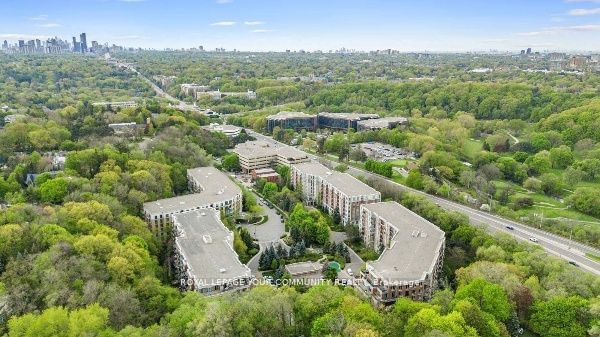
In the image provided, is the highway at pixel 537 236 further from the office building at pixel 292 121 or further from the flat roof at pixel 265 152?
the office building at pixel 292 121

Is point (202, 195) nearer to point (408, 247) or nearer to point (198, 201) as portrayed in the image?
point (198, 201)

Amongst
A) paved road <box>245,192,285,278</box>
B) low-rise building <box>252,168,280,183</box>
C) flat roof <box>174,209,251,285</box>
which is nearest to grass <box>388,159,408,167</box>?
low-rise building <box>252,168,280,183</box>

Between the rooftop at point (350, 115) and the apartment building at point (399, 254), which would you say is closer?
the apartment building at point (399, 254)

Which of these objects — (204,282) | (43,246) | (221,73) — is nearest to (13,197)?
(43,246)

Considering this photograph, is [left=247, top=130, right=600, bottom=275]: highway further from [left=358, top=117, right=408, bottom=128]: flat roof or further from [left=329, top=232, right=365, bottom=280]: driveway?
[left=358, top=117, right=408, bottom=128]: flat roof

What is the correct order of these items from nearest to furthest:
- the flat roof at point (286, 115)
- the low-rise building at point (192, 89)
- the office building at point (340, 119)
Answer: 1. the flat roof at point (286, 115)
2. the office building at point (340, 119)
3. the low-rise building at point (192, 89)

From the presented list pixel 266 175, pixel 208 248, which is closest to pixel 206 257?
pixel 208 248

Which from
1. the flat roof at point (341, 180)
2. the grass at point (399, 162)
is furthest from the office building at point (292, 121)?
the flat roof at point (341, 180)
